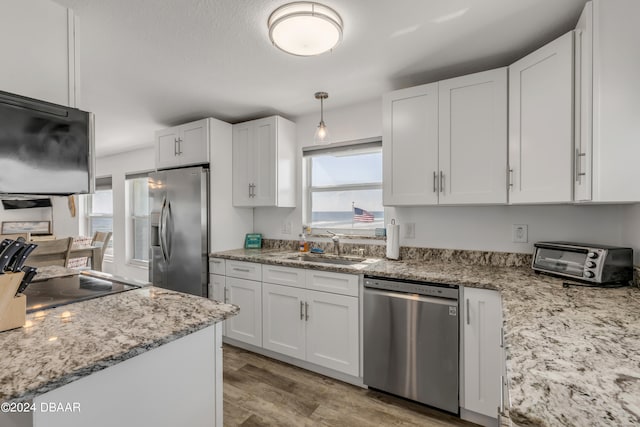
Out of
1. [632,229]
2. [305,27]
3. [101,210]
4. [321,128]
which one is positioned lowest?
[632,229]

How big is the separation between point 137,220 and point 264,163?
311 cm

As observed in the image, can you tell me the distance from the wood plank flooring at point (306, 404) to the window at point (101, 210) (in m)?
4.26

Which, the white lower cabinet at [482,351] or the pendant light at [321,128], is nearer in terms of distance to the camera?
the white lower cabinet at [482,351]

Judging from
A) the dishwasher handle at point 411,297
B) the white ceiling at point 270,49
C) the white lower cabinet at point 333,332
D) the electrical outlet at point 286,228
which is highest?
the white ceiling at point 270,49

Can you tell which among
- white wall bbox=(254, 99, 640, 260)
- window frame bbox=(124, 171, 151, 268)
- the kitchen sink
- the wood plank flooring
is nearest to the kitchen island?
the wood plank flooring

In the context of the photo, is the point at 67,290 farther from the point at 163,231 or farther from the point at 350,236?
the point at 350,236

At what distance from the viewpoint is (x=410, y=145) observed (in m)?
2.27

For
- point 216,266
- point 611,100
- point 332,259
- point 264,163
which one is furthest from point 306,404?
point 611,100

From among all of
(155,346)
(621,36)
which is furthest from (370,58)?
(155,346)

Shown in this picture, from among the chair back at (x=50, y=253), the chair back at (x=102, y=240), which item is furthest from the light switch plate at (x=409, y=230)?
the chair back at (x=102, y=240)

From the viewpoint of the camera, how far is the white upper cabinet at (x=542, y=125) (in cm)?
157

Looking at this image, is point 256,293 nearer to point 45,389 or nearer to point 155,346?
point 155,346

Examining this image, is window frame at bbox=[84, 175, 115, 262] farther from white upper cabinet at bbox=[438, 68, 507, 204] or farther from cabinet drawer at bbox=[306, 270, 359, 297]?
white upper cabinet at bbox=[438, 68, 507, 204]

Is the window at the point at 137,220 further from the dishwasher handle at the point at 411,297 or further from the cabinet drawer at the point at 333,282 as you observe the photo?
the dishwasher handle at the point at 411,297
